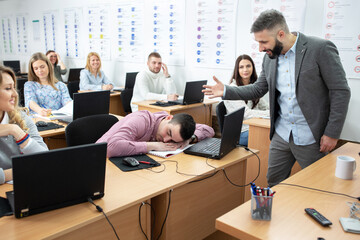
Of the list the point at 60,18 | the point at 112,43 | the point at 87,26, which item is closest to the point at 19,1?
the point at 60,18

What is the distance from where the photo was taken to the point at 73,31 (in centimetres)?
677

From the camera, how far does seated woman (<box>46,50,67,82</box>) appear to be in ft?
21.5

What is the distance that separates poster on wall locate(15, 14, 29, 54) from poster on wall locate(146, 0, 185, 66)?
462cm

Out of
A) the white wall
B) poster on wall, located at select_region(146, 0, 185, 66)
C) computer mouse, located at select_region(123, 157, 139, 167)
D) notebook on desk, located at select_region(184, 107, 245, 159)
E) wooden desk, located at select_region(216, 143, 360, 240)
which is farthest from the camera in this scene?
poster on wall, located at select_region(146, 0, 185, 66)

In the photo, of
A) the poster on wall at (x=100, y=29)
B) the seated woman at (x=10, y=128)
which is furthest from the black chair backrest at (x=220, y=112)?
the poster on wall at (x=100, y=29)

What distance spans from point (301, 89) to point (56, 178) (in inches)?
57.6

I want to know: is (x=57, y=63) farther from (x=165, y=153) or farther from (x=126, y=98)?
(x=165, y=153)

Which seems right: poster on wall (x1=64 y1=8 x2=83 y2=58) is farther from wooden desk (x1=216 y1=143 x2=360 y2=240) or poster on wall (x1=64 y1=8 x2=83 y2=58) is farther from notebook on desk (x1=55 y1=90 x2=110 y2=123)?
wooden desk (x1=216 y1=143 x2=360 y2=240)

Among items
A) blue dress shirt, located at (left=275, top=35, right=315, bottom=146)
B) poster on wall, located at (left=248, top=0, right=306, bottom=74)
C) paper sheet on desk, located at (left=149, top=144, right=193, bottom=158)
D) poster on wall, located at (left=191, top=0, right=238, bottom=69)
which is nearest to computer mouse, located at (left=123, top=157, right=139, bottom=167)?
paper sheet on desk, located at (left=149, top=144, right=193, bottom=158)

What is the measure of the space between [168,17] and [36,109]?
2623mm

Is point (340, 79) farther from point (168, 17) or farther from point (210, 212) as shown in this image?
point (168, 17)

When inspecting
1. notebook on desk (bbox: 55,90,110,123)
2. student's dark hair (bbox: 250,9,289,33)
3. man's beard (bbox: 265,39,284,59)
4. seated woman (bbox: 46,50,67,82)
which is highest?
student's dark hair (bbox: 250,9,289,33)

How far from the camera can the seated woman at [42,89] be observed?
325 centimetres

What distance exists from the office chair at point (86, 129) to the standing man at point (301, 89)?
84cm
